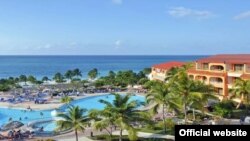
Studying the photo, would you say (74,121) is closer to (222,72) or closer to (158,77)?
(222,72)

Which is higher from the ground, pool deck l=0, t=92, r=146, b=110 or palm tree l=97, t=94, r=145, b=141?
palm tree l=97, t=94, r=145, b=141

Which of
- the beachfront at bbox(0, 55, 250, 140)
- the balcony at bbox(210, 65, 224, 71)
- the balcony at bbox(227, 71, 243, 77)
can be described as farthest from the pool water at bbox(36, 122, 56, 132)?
the balcony at bbox(210, 65, 224, 71)

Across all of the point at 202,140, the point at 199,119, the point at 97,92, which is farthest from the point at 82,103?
the point at 202,140

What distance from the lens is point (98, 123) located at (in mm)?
29922

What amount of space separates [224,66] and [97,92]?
30.0 metres

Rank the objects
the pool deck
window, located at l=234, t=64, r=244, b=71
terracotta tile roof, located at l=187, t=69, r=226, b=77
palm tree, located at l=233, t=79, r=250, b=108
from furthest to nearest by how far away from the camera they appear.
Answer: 1. the pool deck
2. terracotta tile roof, located at l=187, t=69, r=226, b=77
3. window, located at l=234, t=64, r=244, b=71
4. palm tree, located at l=233, t=79, r=250, b=108

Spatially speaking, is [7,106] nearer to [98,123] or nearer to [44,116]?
[44,116]

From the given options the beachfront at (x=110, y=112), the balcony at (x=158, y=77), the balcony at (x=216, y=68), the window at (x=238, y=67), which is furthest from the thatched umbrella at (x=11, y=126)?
the balcony at (x=158, y=77)

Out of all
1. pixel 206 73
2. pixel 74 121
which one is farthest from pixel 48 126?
pixel 206 73

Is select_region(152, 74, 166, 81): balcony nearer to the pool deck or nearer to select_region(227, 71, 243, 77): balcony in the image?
select_region(227, 71, 243, 77): balcony

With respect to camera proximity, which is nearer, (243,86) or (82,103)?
(243,86)

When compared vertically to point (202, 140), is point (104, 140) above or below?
below

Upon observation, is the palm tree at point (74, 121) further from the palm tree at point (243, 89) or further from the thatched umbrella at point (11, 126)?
the palm tree at point (243, 89)

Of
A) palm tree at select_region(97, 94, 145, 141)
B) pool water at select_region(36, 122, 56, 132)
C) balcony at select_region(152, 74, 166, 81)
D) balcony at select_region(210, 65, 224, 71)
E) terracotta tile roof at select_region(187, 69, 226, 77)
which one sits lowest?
pool water at select_region(36, 122, 56, 132)
